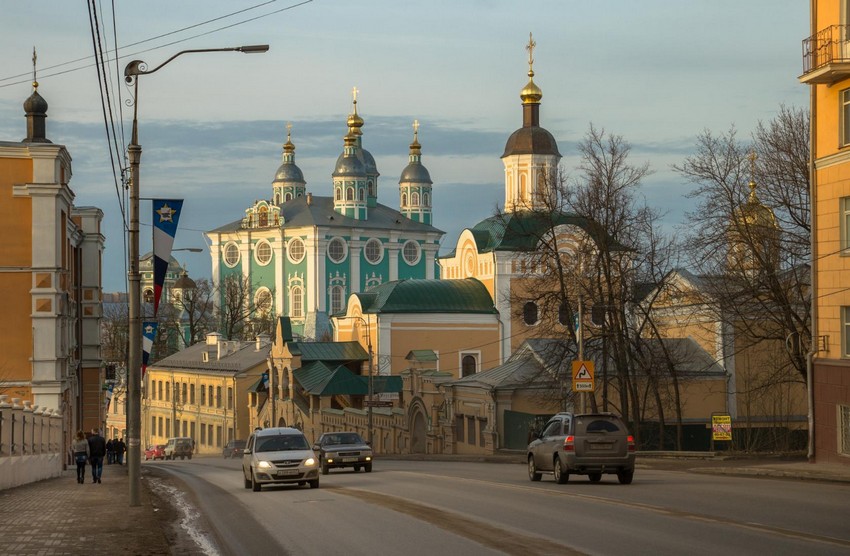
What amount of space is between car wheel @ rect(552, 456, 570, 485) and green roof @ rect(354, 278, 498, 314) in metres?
60.3

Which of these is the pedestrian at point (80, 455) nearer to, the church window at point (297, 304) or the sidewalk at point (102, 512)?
the sidewalk at point (102, 512)

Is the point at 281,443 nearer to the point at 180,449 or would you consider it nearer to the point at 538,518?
the point at 538,518

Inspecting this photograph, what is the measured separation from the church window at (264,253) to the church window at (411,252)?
14.5 m

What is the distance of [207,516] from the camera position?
20.5 m

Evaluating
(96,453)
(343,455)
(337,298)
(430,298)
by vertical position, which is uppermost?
(337,298)

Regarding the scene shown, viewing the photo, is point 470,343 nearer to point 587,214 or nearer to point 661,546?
point 587,214

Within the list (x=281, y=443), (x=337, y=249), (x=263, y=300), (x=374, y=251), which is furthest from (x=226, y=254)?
(x=281, y=443)

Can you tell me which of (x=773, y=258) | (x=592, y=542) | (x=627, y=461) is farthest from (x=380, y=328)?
(x=592, y=542)

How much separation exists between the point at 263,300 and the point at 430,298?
161 feet

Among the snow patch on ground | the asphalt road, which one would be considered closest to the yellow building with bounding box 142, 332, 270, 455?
the snow patch on ground

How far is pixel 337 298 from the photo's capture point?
463 feet

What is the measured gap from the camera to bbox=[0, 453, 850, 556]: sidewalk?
15648 mm

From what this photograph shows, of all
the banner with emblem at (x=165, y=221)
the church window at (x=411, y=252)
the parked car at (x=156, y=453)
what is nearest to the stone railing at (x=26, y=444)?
the banner with emblem at (x=165, y=221)

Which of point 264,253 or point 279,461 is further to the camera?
point 264,253
